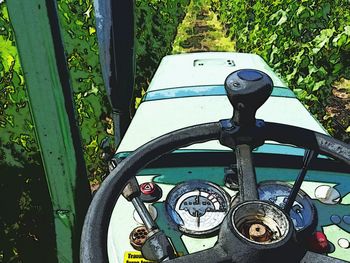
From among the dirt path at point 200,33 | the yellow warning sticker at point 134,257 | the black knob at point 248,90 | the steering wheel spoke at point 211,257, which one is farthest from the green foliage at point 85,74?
the dirt path at point 200,33

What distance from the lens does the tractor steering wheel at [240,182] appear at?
35.5 inches

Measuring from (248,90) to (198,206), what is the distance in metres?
0.52

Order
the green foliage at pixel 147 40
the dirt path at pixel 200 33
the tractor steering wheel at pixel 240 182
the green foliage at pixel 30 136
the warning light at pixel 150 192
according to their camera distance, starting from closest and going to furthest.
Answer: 1. the tractor steering wheel at pixel 240 182
2. the warning light at pixel 150 192
3. the green foliage at pixel 30 136
4. the green foliage at pixel 147 40
5. the dirt path at pixel 200 33

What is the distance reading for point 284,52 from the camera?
16.6 ft

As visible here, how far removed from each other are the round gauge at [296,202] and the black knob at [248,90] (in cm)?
43

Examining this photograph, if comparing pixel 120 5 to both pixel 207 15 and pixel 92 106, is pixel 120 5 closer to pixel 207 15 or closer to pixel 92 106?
pixel 92 106

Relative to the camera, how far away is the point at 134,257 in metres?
1.37

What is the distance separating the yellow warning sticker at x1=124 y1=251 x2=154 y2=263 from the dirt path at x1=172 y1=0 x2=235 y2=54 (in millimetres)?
7855

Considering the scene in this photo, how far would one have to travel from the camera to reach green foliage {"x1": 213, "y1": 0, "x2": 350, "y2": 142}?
14.2ft

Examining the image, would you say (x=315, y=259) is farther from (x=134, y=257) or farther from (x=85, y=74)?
(x=85, y=74)

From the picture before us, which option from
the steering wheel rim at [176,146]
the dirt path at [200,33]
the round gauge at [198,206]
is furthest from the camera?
the dirt path at [200,33]

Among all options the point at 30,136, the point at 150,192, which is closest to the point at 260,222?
the point at 150,192

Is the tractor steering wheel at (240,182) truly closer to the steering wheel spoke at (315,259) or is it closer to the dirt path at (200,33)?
the steering wheel spoke at (315,259)

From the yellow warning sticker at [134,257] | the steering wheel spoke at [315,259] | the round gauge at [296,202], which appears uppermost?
the steering wheel spoke at [315,259]
